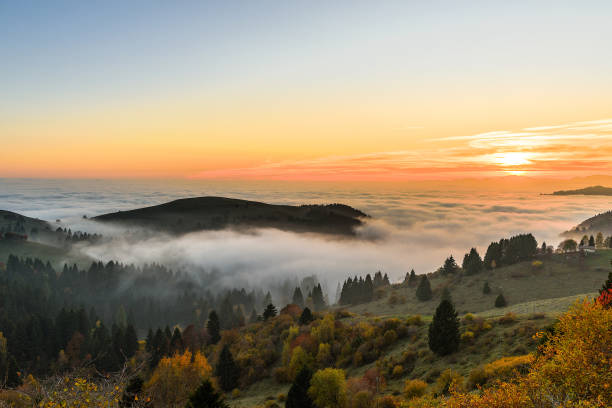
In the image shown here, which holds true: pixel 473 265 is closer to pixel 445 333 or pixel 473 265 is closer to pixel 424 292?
pixel 424 292

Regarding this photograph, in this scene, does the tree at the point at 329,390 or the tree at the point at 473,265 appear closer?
the tree at the point at 329,390

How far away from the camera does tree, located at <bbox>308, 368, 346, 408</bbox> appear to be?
139 feet

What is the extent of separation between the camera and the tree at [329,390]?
4231 centimetres

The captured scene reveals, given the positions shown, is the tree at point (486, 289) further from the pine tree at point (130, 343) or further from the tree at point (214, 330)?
the pine tree at point (130, 343)

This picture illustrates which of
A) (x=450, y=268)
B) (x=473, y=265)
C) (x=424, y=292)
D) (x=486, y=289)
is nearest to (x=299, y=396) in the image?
(x=424, y=292)

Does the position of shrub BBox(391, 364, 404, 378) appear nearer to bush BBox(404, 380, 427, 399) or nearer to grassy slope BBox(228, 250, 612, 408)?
grassy slope BBox(228, 250, 612, 408)

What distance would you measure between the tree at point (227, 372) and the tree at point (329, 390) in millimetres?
29592

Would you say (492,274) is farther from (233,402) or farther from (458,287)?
(233,402)

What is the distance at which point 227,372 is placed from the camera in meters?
66.5

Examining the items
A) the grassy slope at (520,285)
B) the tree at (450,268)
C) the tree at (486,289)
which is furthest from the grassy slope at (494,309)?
the tree at (450,268)

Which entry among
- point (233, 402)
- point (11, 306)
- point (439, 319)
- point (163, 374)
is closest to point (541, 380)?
point (439, 319)

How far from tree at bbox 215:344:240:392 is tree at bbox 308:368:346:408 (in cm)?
2959

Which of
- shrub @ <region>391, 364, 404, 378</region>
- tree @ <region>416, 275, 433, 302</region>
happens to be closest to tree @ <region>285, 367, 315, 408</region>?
shrub @ <region>391, 364, 404, 378</region>

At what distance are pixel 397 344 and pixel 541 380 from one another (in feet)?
138
